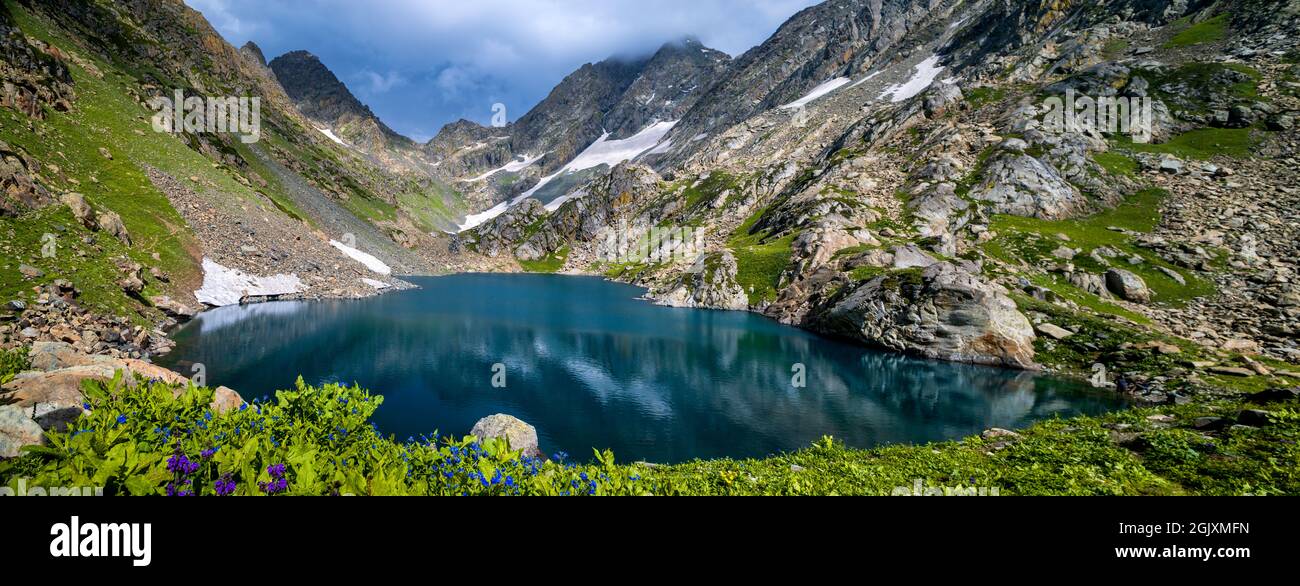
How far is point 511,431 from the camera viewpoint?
2406 centimetres

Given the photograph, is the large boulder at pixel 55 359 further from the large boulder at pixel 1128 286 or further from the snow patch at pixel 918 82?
the snow patch at pixel 918 82

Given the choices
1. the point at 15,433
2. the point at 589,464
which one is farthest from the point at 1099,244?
the point at 15,433

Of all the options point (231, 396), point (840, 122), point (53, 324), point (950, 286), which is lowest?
point (231, 396)

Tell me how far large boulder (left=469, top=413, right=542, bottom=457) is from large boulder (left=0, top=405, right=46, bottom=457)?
53.2 feet

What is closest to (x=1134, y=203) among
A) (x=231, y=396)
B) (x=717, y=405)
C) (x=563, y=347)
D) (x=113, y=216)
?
(x=717, y=405)

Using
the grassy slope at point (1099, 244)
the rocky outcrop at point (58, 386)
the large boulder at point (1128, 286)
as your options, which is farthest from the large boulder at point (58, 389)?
the large boulder at point (1128, 286)

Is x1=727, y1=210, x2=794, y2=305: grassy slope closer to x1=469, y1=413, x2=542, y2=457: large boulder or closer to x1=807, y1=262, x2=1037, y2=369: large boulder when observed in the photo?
x1=807, y1=262, x2=1037, y2=369: large boulder

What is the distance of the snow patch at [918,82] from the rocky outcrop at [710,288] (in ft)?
391

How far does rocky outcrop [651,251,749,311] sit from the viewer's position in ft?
270

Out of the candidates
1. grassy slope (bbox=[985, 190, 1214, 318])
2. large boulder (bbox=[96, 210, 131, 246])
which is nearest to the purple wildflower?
large boulder (bbox=[96, 210, 131, 246])
